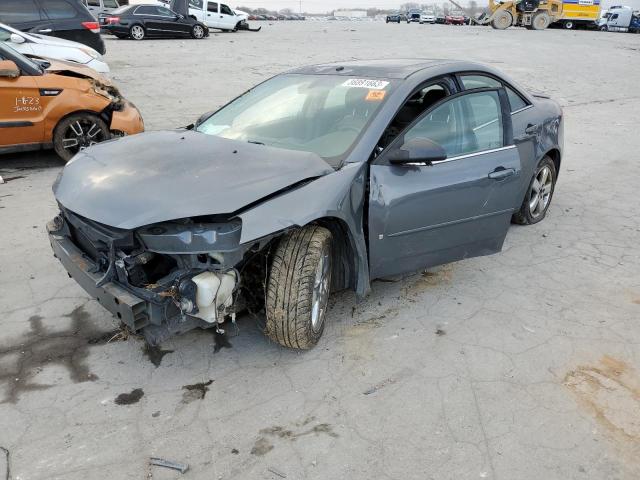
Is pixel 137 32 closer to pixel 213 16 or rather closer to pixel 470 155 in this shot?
pixel 213 16

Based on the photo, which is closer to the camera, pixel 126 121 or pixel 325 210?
pixel 325 210

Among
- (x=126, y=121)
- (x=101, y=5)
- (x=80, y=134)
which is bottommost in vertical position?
(x=80, y=134)

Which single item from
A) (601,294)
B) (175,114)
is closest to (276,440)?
(601,294)

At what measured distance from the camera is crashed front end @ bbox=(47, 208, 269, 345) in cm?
256

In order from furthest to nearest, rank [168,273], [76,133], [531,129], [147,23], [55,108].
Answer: [147,23] < [76,133] < [55,108] < [531,129] < [168,273]

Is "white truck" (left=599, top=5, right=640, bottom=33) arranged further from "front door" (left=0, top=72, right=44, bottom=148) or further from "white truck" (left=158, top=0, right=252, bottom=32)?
"front door" (left=0, top=72, right=44, bottom=148)

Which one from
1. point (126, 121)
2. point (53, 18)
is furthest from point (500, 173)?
point (53, 18)

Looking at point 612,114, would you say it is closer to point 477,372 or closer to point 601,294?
point 601,294

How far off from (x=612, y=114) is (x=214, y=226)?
1200 cm

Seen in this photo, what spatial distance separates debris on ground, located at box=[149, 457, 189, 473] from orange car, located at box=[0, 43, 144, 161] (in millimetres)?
5121

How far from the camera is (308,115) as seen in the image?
3689 mm

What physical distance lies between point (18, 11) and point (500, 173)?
1167 centimetres

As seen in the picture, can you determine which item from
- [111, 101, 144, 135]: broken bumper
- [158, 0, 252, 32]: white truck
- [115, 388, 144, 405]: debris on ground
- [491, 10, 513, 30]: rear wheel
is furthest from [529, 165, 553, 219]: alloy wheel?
[491, 10, 513, 30]: rear wheel

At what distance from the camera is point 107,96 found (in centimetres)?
672
